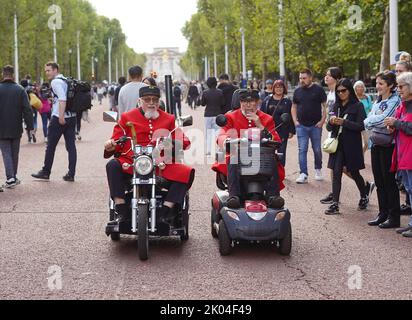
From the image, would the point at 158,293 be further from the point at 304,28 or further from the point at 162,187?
the point at 304,28

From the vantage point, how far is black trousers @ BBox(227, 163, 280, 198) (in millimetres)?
8492

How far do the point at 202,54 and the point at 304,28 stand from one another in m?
74.3

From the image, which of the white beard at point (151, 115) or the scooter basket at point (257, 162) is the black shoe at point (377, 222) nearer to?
the scooter basket at point (257, 162)

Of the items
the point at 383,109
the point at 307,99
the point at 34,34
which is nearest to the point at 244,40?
the point at 34,34

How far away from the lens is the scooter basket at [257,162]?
8406 millimetres

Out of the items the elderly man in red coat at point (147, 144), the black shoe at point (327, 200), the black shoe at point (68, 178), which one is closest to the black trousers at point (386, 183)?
the black shoe at point (327, 200)

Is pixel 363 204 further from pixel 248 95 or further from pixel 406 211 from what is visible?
pixel 248 95

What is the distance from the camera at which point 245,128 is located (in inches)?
354

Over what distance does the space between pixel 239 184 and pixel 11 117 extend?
628 cm

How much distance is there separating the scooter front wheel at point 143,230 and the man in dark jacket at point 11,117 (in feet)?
20.6

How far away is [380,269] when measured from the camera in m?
7.67

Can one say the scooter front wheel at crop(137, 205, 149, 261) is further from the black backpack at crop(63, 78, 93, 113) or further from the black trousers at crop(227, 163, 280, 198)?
the black backpack at crop(63, 78, 93, 113)

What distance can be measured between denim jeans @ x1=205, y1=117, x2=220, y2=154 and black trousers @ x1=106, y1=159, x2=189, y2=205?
30.3ft

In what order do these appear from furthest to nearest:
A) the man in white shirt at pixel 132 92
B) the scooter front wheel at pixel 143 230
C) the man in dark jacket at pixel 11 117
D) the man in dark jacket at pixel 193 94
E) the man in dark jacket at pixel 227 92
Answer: the man in dark jacket at pixel 193 94 < the man in dark jacket at pixel 227 92 < the man in dark jacket at pixel 11 117 < the man in white shirt at pixel 132 92 < the scooter front wheel at pixel 143 230
